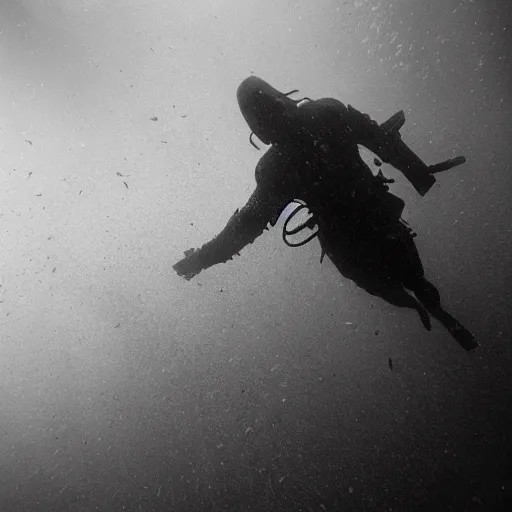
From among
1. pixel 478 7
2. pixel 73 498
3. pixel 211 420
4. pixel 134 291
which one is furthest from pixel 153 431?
pixel 478 7

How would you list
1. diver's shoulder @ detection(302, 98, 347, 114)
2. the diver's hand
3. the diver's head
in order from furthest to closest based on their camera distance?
the diver's hand < diver's shoulder @ detection(302, 98, 347, 114) < the diver's head

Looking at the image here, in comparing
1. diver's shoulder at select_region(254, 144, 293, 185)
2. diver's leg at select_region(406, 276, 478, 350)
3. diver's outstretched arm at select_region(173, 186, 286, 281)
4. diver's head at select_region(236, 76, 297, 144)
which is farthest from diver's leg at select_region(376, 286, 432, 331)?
diver's head at select_region(236, 76, 297, 144)

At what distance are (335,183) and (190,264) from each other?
3.72 feet

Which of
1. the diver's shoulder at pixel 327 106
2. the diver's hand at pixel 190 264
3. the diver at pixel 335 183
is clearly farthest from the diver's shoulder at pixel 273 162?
the diver's hand at pixel 190 264

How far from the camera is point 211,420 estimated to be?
4.54m

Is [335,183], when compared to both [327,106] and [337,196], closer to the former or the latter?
[337,196]

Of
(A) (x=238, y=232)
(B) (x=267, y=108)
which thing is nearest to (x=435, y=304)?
(A) (x=238, y=232)

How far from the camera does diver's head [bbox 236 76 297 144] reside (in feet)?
5.61

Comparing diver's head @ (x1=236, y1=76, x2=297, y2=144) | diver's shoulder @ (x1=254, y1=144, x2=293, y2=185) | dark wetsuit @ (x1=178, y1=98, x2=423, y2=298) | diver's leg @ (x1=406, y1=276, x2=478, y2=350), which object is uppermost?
diver's head @ (x1=236, y1=76, x2=297, y2=144)

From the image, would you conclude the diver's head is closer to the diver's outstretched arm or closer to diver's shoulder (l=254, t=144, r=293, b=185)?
diver's shoulder (l=254, t=144, r=293, b=185)

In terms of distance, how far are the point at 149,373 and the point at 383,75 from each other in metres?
8.31

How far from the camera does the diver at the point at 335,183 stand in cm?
177

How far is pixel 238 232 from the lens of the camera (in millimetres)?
2031

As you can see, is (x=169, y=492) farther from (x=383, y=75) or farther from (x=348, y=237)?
(x=383, y=75)
